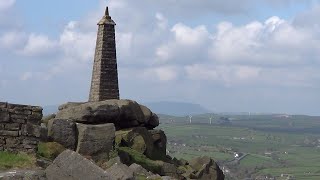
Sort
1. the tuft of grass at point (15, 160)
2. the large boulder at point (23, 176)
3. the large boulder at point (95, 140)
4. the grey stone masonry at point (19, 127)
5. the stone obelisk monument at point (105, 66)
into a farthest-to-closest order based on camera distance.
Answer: the stone obelisk monument at point (105, 66)
the large boulder at point (95, 140)
the grey stone masonry at point (19, 127)
the tuft of grass at point (15, 160)
the large boulder at point (23, 176)

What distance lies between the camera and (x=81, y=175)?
44.9ft

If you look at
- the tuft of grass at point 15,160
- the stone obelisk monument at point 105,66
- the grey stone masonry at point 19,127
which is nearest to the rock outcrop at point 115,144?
the tuft of grass at point 15,160

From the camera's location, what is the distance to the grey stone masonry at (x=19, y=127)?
18156 mm

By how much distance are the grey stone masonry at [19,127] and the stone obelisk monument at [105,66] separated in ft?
48.8

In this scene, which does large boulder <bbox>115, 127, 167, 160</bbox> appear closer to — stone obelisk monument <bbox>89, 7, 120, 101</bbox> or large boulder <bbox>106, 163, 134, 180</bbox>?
stone obelisk monument <bbox>89, 7, 120, 101</bbox>

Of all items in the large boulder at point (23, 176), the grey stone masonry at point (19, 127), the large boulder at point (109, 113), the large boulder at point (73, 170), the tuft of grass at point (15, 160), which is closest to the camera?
the large boulder at point (23, 176)

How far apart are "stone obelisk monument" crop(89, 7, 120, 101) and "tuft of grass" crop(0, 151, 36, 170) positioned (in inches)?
622

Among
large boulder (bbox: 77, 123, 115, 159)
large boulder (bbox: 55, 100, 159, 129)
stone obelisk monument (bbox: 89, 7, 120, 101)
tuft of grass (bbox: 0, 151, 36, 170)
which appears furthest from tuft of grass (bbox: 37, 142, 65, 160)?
stone obelisk monument (bbox: 89, 7, 120, 101)

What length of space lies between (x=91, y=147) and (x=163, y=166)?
5800 millimetres

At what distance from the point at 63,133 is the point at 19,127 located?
3.75 metres

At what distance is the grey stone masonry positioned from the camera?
18.2 metres

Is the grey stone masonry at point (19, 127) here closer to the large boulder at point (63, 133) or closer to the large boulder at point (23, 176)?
the large boulder at point (63, 133)

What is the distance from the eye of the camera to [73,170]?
45.1 feet

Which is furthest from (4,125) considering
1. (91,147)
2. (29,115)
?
(91,147)
